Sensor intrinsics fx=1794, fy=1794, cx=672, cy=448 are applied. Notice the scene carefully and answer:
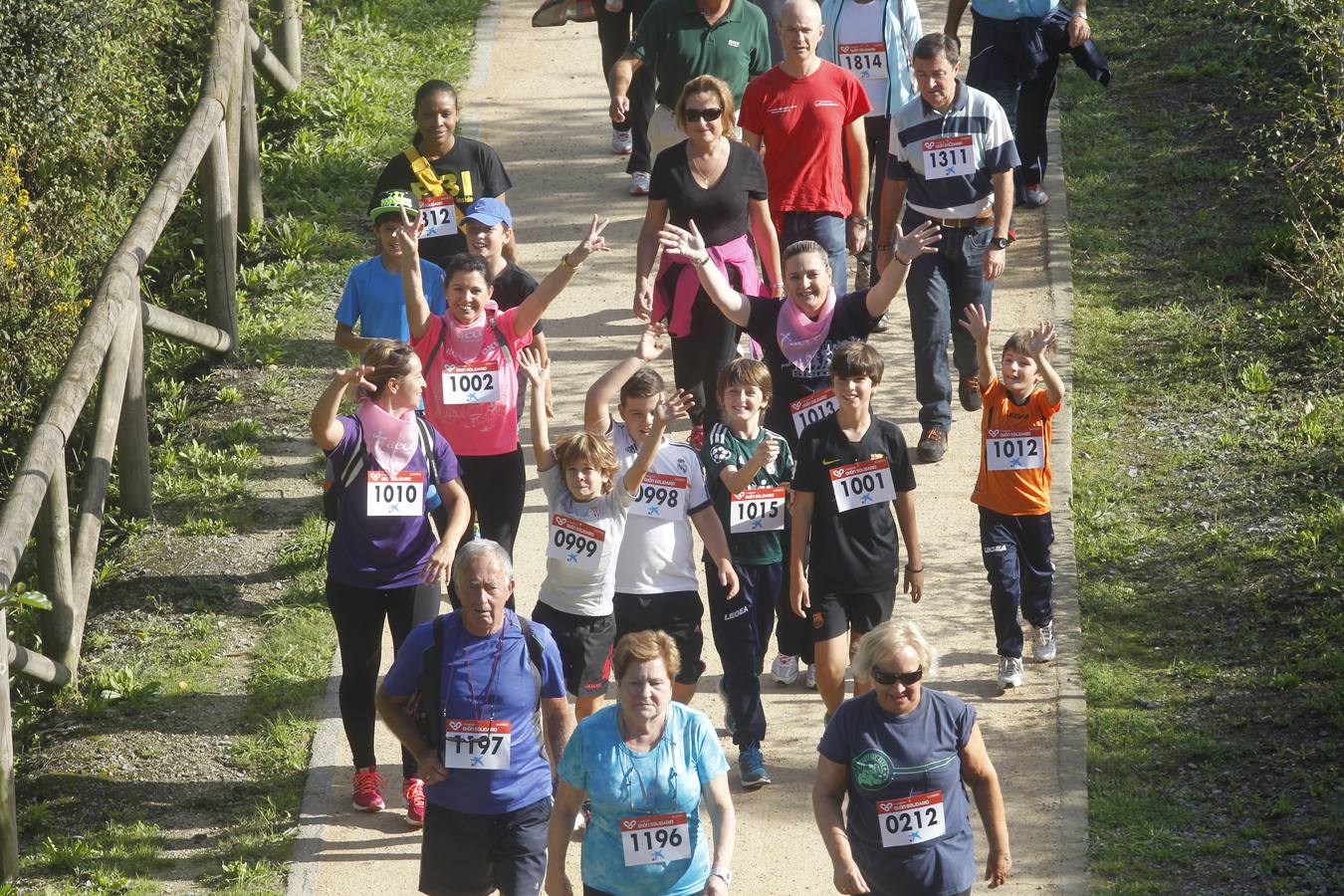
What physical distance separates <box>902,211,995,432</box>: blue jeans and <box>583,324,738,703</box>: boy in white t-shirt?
2.67 metres

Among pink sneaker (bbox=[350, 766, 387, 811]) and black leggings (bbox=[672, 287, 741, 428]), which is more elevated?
black leggings (bbox=[672, 287, 741, 428])

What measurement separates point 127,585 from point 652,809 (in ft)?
14.7

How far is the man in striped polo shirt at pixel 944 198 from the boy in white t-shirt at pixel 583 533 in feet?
9.28

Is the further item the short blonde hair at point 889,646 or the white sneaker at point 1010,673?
the white sneaker at point 1010,673

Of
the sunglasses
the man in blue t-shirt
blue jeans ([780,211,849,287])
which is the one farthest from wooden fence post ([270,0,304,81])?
the sunglasses

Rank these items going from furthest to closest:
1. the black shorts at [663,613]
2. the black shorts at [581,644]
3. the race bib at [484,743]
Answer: the black shorts at [663,613]
the black shorts at [581,644]
the race bib at [484,743]

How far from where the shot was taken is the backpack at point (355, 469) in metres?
6.72

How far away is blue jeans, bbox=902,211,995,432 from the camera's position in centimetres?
Result: 918

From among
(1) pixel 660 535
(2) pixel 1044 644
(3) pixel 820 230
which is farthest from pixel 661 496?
(3) pixel 820 230

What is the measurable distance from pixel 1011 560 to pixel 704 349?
1909 mm

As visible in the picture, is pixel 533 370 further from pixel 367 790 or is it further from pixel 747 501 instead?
pixel 367 790

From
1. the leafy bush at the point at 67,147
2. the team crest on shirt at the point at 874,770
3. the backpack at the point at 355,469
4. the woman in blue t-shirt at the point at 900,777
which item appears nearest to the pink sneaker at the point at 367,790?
the backpack at the point at 355,469

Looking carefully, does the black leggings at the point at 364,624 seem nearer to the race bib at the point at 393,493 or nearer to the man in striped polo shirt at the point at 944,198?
the race bib at the point at 393,493

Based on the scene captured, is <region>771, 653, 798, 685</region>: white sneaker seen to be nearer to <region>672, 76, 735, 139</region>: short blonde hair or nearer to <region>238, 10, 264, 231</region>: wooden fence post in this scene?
<region>672, 76, 735, 139</region>: short blonde hair
